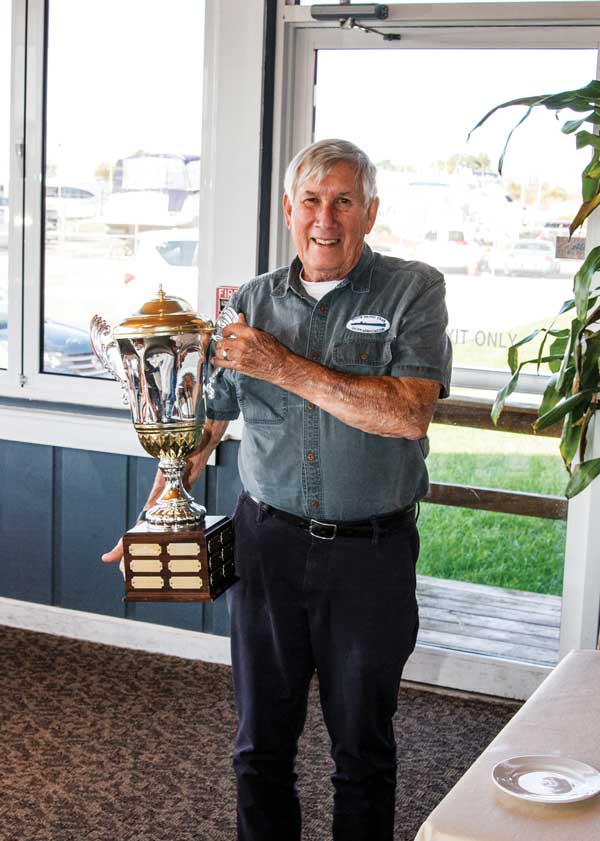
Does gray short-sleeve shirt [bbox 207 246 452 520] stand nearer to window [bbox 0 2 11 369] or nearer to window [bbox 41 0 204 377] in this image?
window [bbox 41 0 204 377]

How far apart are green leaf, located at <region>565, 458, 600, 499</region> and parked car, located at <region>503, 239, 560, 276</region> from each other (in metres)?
0.83

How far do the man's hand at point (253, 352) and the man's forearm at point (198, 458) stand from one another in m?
0.31

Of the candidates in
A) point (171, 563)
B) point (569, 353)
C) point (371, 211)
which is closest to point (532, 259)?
point (569, 353)

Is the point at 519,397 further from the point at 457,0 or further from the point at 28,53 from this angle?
the point at 28,53

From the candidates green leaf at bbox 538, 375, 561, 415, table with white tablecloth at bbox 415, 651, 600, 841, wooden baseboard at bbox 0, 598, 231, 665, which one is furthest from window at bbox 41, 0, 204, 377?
table with white tablecloth at bbox 415, 651, 600, 841

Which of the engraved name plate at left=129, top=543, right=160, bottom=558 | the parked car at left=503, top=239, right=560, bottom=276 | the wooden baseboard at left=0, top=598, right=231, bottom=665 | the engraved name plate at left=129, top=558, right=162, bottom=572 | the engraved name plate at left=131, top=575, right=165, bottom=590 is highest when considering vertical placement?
the parked car at left=503, top=239, right=560, bottom=276

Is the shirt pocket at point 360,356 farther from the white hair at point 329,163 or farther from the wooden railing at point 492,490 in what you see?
the wooden railing at point 492,490

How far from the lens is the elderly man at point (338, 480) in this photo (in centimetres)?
195

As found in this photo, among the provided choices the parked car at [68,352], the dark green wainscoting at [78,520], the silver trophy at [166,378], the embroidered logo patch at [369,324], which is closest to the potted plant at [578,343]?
the embroidered logo patch at [369,324]

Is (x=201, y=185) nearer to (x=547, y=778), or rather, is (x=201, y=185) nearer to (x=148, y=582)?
(x=148, y=582)

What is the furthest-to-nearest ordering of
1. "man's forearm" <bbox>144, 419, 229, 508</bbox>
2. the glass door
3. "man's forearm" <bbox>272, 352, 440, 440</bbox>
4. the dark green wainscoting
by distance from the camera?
the dark green wainscoting → the glass door → "man's forearm" <bbox>144, 419, 229, 508</bbox> → "man's forearm" <bbox>272, 352, 440, 440</bbox>

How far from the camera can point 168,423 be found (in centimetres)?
198

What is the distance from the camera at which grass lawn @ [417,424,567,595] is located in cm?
328

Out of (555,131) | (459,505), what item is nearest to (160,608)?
(459,505)
